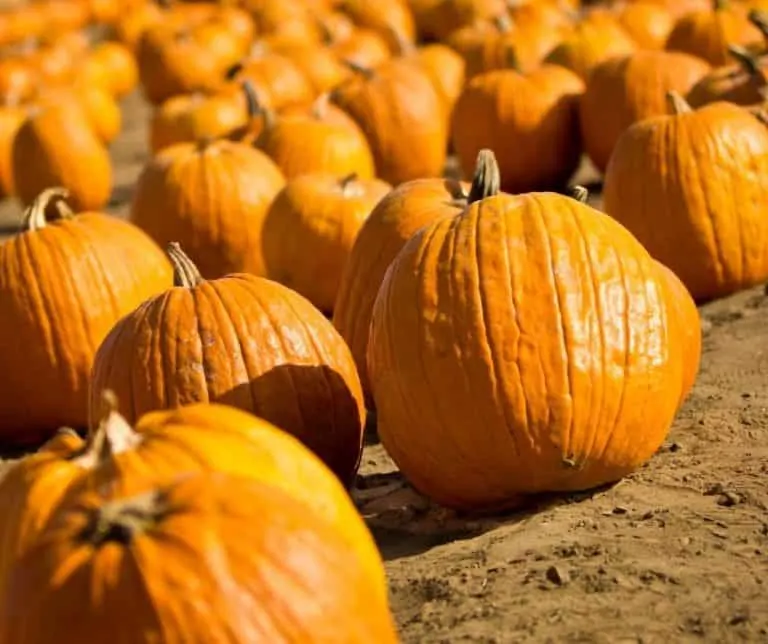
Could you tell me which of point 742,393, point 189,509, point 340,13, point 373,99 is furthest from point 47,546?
point 340,13

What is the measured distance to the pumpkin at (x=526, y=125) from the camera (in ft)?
28.7

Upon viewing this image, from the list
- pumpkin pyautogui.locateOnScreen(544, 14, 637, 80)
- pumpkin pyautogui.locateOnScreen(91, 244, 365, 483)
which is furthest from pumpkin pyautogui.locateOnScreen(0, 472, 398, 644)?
pumpkin pyautogui.locateOnScreen(544, 14, 637, 80)

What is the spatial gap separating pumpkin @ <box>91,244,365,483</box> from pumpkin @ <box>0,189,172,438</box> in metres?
1.26

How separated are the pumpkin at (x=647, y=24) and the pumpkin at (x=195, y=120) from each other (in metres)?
3.35

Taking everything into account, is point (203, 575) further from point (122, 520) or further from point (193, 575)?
point (122, 520)

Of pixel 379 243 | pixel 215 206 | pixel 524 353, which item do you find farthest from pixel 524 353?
pixel 215 206

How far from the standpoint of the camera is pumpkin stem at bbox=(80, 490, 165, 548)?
2533mm

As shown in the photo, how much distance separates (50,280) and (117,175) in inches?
264

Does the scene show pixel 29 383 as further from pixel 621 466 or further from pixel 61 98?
pixel 61 98

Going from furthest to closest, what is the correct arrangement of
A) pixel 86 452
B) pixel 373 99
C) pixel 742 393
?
pixel 373 99 < pixel 742 393 < pixel 86 452

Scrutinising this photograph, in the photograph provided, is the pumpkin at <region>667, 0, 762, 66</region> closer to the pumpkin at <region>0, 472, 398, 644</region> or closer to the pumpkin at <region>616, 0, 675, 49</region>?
the pumpkin at <region>616, 0, 675, 49</region>

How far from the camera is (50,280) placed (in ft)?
18.2

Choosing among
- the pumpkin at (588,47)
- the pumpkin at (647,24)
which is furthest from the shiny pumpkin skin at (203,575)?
the pumpkin at (647,24)

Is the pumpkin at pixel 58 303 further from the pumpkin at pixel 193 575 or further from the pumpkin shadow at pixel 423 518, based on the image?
the pumpkin at pixel 193 575
